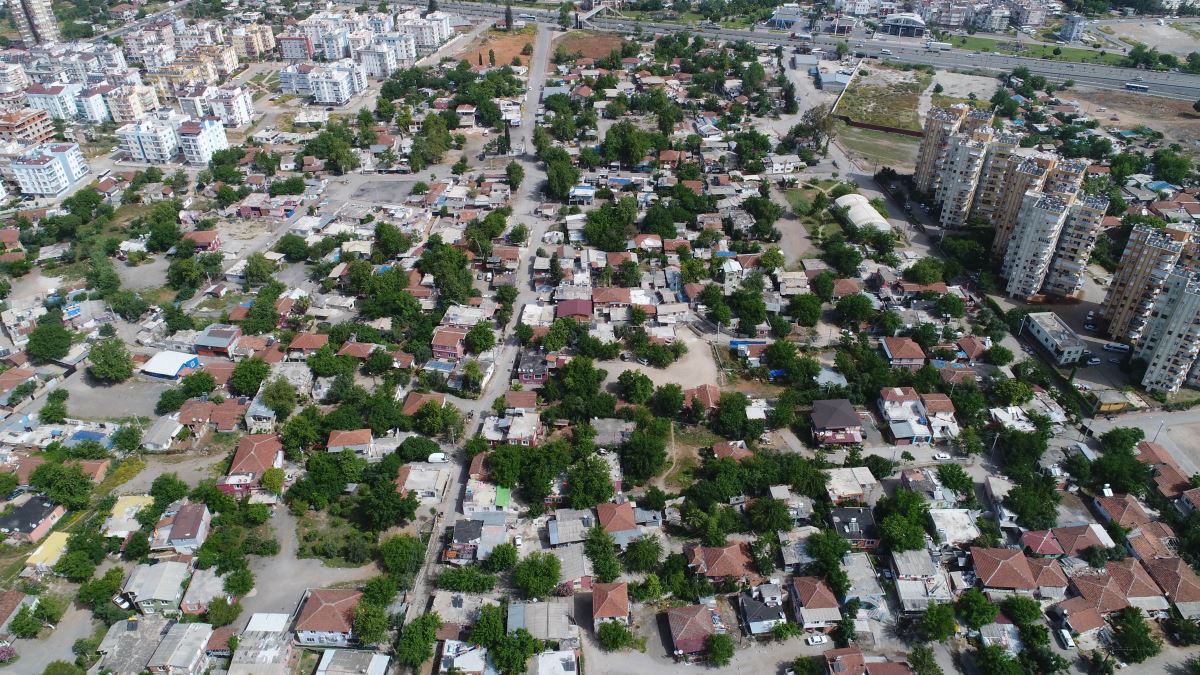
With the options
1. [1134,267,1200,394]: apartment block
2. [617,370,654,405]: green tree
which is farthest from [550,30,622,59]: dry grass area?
[1134,267,1200,394]: apartment block

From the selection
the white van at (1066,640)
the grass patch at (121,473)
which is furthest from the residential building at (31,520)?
the white van at (1066,640)

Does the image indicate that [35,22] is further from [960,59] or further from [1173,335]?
[1173,335]

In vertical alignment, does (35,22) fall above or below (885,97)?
above

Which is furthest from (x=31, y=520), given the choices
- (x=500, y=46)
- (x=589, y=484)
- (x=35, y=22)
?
(x=35, y=22)

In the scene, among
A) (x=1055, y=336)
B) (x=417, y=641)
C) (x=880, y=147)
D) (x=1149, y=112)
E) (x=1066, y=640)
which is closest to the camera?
(x=417, y=641)

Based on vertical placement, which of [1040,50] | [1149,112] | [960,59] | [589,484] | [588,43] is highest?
[588,43]

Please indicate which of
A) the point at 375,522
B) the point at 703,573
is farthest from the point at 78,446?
the point at 703,573

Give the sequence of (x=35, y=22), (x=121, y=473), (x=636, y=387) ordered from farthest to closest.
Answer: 1. (x=35, y=22)
2. (x=636, y=387)
3. (x=121, y=473)

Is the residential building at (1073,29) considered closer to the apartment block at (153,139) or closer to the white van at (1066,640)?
the white van at (1066,640)
